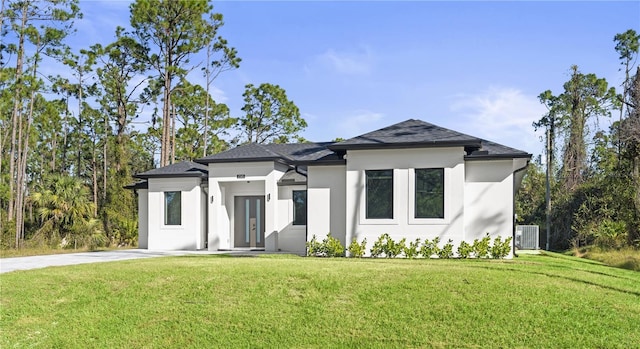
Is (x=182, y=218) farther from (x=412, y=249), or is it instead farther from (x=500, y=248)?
(x=500, y=248)

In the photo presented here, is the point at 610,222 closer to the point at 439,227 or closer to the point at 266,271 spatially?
the point at 439,227

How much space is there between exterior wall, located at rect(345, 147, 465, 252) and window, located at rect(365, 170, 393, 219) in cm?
15

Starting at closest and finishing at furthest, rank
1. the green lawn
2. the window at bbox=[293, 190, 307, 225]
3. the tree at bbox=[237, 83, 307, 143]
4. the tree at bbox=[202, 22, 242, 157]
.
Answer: the green lawn, the window at bbox=[293, 190, 307, 225], the tree at bbox=[202, 22, 242, 157], the tree at bbox=[237, 83, 307, 143]

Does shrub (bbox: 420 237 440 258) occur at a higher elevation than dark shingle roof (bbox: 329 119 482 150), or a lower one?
lower

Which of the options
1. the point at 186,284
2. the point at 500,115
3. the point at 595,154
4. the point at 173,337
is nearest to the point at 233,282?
the point at 186,284

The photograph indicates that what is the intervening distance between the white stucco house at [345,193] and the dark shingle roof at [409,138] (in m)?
0.03

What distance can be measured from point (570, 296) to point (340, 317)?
3976 mm

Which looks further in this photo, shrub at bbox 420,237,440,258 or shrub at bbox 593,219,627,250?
shrub at bbox 593,219,627,250

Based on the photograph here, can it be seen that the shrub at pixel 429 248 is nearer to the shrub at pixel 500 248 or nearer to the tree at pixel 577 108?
the shrub at pixel 500 248

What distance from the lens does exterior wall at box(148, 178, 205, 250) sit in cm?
2167

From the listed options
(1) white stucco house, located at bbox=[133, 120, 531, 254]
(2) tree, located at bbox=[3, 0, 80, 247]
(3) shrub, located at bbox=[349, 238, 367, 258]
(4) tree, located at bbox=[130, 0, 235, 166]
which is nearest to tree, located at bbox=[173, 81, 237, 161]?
(4) tree, located at bbox=[130, 0, 235, 166]

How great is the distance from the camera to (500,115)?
23172 mm

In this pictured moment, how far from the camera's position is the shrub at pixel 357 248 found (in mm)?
16625

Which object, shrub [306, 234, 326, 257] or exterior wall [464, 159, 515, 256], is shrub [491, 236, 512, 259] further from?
shrub [306, 234, 326, 257]
